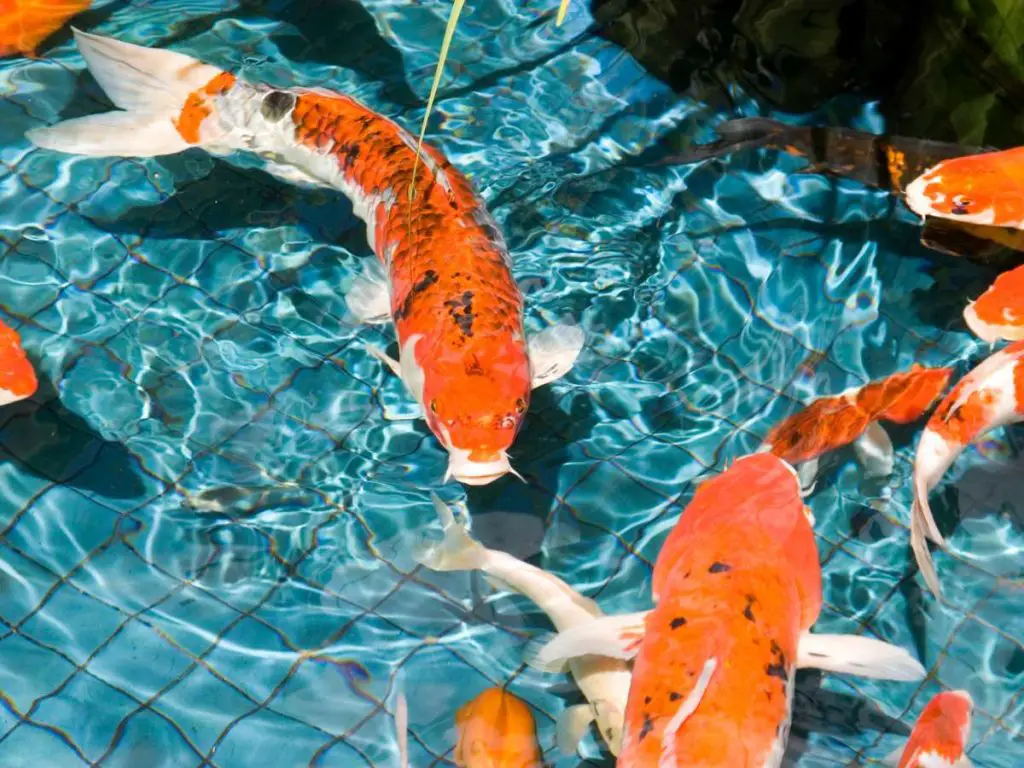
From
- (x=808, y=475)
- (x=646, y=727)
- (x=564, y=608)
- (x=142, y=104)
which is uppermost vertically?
(x=142, y=104)

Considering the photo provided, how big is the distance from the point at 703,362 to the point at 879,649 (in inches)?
51.0

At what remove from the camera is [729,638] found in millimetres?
2572

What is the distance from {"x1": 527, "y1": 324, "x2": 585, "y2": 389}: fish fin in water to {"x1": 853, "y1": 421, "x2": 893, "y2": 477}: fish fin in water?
2.98ft

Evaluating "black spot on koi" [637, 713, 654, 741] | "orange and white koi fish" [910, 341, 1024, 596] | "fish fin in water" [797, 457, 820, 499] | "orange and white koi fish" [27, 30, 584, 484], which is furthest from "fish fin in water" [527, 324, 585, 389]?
"black spot on koi" [637, 713, 654, 741]

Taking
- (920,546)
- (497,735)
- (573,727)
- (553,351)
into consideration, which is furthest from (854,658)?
(553,351)

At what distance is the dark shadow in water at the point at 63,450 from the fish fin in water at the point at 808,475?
202cm

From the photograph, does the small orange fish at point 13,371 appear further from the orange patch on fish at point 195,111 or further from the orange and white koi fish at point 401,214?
the orange patch on fish at point 195,111

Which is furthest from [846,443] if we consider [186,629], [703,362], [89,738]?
[89,738]

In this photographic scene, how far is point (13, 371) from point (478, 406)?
1487 millimetres

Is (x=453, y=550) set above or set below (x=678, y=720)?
below

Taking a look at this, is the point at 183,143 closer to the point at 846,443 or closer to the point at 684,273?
the point at 684,273

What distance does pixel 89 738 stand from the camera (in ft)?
10.3

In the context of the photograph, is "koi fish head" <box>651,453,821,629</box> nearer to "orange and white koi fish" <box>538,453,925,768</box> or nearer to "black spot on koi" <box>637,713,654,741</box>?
"orange and white koi fish" <box>538,453,925,768</box>

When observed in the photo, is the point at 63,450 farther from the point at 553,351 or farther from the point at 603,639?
the point at 603,639
